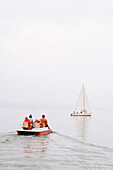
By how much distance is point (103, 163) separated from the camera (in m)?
16.0

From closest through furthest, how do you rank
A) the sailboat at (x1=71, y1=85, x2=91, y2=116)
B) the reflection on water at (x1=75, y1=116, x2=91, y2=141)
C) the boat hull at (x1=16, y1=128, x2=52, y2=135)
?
the boat hull at (x1=16, y1=128, x2=52, y2=135) → the reflection on water at (x1=75, y1=116, x2=91, y2=141) → the sailboat at (x1=71, y1=85, x2=91, y2=116)

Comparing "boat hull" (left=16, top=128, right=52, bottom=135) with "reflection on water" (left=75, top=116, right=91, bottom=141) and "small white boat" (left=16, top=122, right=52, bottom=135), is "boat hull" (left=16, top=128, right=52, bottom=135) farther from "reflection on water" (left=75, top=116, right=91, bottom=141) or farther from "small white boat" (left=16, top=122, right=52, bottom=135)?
"reflection on water" (left=75, top=116, right=91, bottom=141)

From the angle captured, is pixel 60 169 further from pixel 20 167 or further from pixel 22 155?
pixel 22 155

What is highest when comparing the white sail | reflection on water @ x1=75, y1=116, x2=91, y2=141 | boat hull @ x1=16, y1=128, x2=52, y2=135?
the white sail

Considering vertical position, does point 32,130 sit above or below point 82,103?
below

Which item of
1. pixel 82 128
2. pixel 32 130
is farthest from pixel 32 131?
pixel 82 128

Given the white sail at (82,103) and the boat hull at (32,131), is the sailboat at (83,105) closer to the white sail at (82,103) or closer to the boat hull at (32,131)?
the white sail at (82,103)

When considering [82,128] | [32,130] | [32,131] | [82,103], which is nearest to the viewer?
[32,131]

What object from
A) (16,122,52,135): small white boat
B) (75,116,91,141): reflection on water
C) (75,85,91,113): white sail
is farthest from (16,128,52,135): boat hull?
(75,85,91,113): white sail

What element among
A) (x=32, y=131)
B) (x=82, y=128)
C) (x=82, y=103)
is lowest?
(x=82, y=128)

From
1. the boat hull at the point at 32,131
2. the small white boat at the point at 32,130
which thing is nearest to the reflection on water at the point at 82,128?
the small white boat at the point at 32,130

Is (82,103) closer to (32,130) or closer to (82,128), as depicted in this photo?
(82,128)

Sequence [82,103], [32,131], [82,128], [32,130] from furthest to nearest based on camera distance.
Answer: [82,103] → [82,128] → [32,130] → [32,131]

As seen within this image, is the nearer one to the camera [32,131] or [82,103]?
[32,131]
